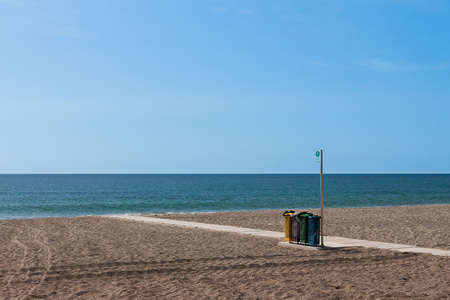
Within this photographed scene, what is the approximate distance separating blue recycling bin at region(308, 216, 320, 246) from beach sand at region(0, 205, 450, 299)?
1.39 ft

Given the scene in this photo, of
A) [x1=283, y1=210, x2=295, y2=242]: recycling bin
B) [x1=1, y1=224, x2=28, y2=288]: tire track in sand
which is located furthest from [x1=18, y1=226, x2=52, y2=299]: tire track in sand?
[x1=283, y1=210, x2=295, y2=242]: recycling bin

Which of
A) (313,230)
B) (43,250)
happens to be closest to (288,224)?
(313,230)

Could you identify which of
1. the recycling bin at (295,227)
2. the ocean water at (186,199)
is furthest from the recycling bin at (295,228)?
the ocean water at (186,199)

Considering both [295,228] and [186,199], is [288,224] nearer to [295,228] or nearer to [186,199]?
[295,228]

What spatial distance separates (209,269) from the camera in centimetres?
1008

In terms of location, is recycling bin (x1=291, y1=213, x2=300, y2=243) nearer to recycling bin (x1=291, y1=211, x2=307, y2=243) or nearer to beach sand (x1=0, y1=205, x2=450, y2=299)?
recycling bin (x1=291, y1=211, x2=307, y2=243)

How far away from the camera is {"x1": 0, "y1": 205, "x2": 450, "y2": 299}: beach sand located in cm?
812

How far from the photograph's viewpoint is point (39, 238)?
15.9 metres

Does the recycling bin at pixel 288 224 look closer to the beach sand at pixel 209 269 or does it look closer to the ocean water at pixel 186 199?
the beach sand at pixel 209 269

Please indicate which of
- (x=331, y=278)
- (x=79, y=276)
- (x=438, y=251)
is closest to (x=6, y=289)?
(x=79, y=276)

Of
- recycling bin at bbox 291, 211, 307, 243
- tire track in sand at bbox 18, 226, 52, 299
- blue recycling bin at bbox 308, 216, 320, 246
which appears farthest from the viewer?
recycling bin at bbox 291, 211, 307, 243

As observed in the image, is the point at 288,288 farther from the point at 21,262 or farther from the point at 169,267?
the point at 21,262

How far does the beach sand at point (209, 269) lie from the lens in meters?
8.12

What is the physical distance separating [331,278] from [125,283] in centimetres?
347
